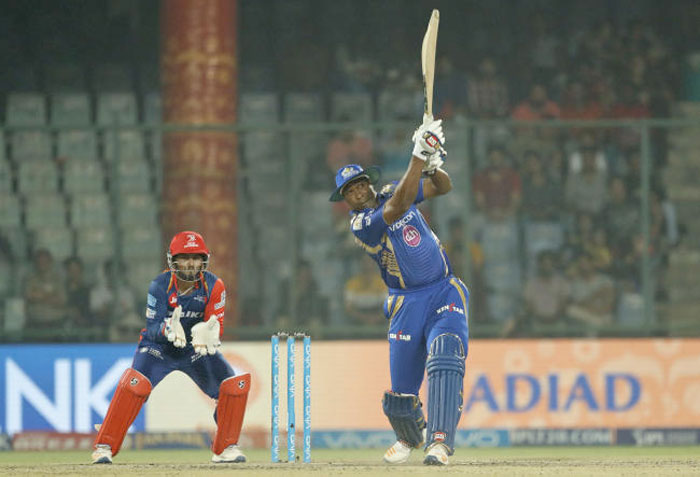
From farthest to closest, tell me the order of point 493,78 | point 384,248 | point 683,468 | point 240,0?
point 240,0
point 493,78
point 384,248
point 683,468

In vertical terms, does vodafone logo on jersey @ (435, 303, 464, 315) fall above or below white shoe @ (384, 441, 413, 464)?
above

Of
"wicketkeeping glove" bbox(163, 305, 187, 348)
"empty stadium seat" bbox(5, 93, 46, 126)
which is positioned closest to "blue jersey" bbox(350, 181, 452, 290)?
"wicketkeeping glove" bbox(163, 305, 187, 348)

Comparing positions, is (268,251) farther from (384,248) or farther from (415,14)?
(415,14)

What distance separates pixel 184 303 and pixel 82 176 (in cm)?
416

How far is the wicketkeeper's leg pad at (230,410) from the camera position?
931cm

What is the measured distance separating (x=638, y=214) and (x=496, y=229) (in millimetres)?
1298

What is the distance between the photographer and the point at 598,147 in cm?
1300

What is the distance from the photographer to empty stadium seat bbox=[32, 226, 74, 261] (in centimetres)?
1288

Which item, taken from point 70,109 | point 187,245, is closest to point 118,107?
point 70,109

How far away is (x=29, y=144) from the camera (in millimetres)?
12859

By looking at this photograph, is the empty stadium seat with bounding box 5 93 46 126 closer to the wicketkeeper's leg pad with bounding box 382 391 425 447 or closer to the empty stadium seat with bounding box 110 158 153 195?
the empty stadium seat with bounding box 110 158 153 195

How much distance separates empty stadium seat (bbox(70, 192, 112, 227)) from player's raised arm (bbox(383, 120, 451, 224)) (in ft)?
16.3

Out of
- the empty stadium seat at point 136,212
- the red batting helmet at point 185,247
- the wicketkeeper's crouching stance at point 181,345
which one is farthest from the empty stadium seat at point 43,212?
the red batting helmet at point 185,247

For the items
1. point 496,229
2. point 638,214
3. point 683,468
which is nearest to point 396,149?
point 496,229
